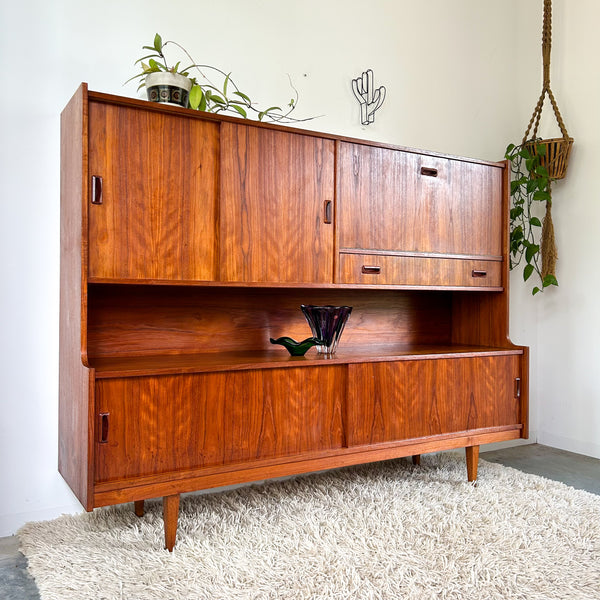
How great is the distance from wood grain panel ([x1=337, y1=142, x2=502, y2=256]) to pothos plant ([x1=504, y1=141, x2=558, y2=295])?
0.49 m

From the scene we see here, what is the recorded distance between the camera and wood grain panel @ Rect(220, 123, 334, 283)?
1.95m

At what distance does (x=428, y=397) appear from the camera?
230cm

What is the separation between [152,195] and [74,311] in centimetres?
45

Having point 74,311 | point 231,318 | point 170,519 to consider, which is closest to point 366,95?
point 231,318

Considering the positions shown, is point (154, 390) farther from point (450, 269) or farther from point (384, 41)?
point (384, 41)

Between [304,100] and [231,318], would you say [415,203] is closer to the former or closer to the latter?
[304,100]

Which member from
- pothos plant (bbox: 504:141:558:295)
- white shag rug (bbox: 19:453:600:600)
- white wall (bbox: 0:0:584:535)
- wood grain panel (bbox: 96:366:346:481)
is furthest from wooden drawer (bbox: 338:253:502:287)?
white shag rug (bbox: 19:453:600:600)

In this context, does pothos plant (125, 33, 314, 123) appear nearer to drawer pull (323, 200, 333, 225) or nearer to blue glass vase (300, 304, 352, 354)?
drawer pull (323, 200, 333, 225)

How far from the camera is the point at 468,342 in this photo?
9.16ft

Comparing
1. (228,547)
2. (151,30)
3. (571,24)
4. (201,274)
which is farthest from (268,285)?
(571,24)

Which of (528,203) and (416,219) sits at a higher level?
(528,203)

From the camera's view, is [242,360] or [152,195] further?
[242,360]

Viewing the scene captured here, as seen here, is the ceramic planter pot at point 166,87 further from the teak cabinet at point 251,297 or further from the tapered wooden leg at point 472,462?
the tapered wooden leg at point 472,462

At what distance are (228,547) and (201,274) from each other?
2.93 ft
